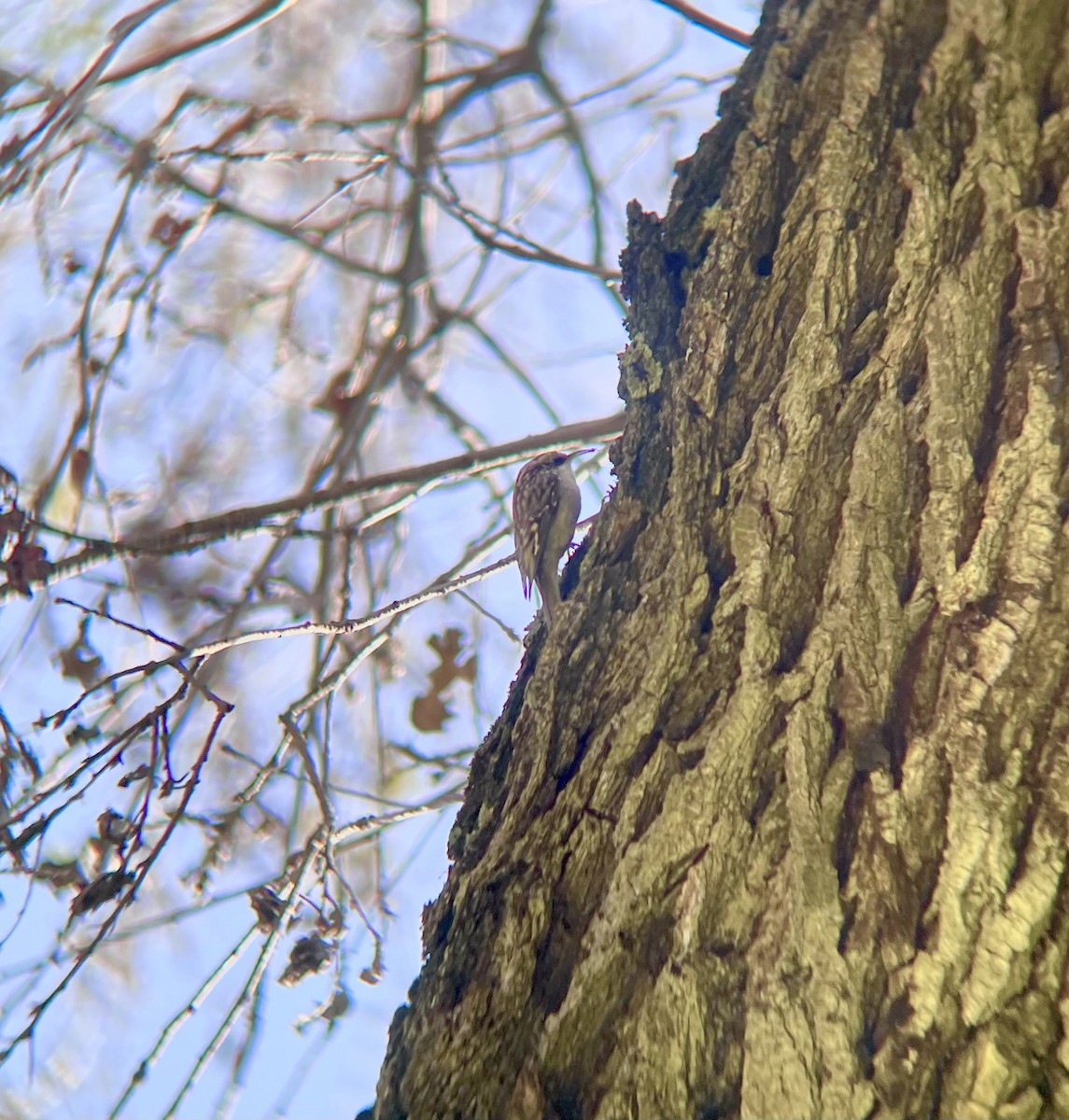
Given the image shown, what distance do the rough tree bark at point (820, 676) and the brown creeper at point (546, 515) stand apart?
6.28 ft

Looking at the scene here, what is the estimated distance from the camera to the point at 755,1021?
1.46 meters

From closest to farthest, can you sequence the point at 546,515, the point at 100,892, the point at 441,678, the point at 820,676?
the point at 820,676
the point at 100,892
the point at 441,678
the point at 546,515

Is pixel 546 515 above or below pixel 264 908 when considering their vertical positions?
above

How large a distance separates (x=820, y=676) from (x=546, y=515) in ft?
8.45

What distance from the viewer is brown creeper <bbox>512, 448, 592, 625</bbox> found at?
4.02m

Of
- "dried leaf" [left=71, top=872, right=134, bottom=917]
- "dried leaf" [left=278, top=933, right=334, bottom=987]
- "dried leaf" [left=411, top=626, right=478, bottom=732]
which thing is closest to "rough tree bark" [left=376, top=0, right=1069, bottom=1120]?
"dried leaf" [left=71, top=872, right=134, bottom=917]

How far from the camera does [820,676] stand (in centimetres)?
166

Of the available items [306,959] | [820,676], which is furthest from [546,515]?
[820,676]

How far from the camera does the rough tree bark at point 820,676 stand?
4.73 feet

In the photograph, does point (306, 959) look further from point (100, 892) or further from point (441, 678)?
point (441, 678)

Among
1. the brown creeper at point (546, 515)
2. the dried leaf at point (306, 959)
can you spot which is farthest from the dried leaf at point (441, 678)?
the dried leaf at point (306, 959)

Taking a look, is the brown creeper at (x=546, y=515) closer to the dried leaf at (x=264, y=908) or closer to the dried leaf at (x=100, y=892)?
the dried leaf at (x=264, y=908)

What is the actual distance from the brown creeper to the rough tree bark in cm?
191

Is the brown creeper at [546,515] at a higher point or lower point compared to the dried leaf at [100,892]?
higher
